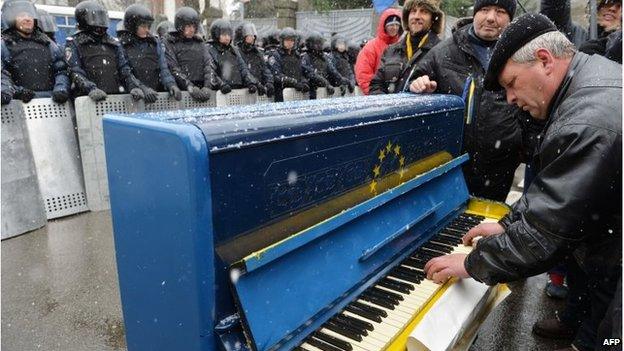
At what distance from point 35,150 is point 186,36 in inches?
143

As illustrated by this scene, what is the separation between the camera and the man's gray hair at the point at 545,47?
69.2 inches

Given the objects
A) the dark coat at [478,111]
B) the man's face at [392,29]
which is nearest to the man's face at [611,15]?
the dark coat at [478,111]

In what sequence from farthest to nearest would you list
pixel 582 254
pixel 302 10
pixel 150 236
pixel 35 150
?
pixel 302 10 < pixel 35 150 < pixel 582 254 < pixel 150 236

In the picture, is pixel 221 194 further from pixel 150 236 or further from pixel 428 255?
pixel 428 255

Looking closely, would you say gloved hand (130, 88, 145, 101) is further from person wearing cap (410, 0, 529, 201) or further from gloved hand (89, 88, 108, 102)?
person wearing cap (410, 0, 529, 201)

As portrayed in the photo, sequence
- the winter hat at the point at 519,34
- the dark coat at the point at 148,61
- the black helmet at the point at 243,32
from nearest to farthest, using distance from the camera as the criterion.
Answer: the winter hat at the point at 519,34 → the dark coat at the point at 148,61 → the black helmet at the point at 243,32

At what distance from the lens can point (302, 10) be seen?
23453 mm

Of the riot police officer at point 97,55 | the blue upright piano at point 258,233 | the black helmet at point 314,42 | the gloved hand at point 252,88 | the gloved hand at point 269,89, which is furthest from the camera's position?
the black helmet at point 314,42

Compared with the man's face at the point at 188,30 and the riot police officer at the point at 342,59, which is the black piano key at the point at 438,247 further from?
the riot police officer at the point at 342,59

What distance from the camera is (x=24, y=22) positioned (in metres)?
5.76

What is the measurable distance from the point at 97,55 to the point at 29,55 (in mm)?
804

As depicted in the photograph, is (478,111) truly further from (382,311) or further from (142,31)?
Answer: (142,31)

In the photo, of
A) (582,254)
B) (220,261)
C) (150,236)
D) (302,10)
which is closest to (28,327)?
(150,236)

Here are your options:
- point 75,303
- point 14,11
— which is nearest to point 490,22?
point 75,303
